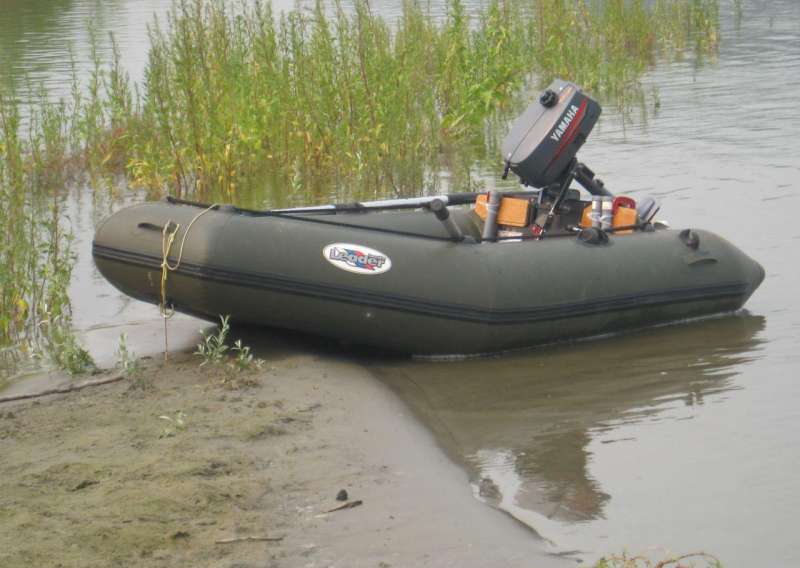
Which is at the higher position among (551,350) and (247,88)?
(247,88)

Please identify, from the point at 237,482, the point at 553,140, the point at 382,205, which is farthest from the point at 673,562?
the point at 382,205

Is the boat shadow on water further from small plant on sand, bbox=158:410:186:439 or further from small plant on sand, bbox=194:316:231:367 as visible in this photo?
small plant on sand, bbox=158:410:186:439

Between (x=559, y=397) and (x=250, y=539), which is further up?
(x=250, y=539)

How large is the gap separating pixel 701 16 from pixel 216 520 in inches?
561

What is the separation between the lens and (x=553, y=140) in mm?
7219

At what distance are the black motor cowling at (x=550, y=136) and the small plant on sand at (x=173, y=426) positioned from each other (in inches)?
106

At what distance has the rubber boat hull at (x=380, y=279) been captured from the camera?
624 centimetres

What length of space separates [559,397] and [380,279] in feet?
3.34

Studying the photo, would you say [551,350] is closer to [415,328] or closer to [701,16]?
[415,328]

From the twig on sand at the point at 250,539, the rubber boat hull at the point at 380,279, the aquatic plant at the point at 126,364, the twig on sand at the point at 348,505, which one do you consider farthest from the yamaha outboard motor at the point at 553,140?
the twig on sand at the point at 250,539

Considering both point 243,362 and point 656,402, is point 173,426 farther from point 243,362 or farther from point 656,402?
point 656,402

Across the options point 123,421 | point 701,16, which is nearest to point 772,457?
point 123,421

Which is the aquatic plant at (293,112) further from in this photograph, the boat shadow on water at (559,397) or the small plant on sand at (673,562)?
the small plant on sand at (673,562)

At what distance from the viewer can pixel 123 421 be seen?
216 inches
